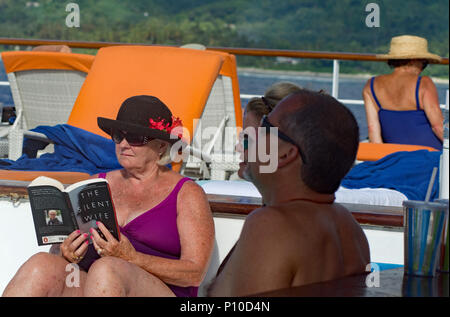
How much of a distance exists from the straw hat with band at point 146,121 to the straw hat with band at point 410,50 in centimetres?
290

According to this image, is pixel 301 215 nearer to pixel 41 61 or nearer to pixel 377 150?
pixel 377 150

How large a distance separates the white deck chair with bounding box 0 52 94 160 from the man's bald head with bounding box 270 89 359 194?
11.9 feet

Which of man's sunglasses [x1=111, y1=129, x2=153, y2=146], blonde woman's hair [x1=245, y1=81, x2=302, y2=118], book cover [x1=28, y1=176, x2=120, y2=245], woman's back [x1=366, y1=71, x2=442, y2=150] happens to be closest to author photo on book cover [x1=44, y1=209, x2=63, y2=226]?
book cover [x1=28, y1=176, x2=120, y2=245]

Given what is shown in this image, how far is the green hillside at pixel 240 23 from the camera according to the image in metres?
46.5

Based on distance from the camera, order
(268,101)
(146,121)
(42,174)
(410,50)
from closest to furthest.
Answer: (146,121) → (268,101) → (42,174) → (410,50)

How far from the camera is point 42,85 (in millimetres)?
4934

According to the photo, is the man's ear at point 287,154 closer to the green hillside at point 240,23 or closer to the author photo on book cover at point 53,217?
the author photo on book cover at point 53,217

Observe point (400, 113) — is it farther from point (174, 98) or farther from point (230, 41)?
point (230, 41)

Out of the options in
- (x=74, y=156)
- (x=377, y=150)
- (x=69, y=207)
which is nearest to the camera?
(x=69, y=207)

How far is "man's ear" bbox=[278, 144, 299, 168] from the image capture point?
4.60 feet

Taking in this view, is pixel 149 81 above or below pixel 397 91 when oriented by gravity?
above

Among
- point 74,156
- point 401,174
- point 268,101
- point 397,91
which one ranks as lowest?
point 401,174

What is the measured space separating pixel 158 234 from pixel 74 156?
138cm

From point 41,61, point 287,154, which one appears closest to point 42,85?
point 41,61
